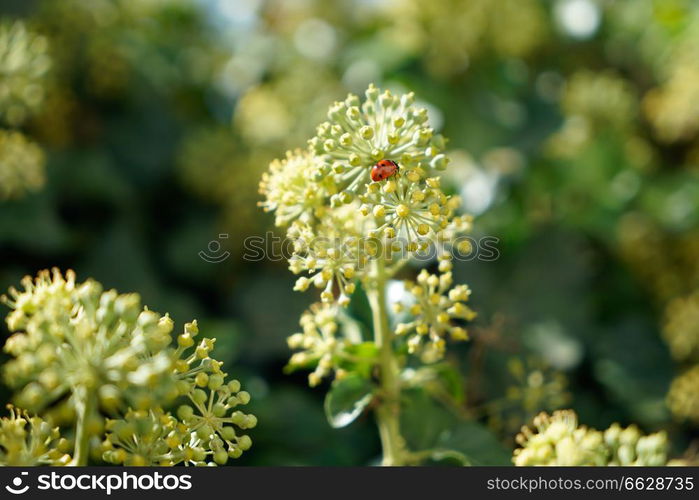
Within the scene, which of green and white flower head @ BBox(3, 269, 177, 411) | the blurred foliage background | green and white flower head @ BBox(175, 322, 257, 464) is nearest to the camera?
green and white flower head @ BBox(3, 269, 177, 411)

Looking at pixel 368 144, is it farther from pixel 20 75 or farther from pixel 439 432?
pixel 20 75

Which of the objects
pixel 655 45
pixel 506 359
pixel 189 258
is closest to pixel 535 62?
pixel 655 45

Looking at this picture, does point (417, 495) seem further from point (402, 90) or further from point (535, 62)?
point (535, 62)

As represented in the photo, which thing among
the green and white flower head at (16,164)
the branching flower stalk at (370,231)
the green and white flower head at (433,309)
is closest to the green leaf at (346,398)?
the branching flower stalk at (370,231)

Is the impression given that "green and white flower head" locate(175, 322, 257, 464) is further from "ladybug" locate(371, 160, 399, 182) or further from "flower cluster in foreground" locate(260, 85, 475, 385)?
"ladybug" locate(371, 160, 399, 182)

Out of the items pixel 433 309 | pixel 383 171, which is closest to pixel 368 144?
pixel 383 171

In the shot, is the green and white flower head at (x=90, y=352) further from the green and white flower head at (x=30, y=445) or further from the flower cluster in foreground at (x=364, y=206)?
the flower cluster in foreground at (x=364, y=206)

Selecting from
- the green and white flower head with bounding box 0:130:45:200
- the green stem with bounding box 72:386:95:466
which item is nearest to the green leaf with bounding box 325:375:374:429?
the green stem with bounding box 72:386:95:466

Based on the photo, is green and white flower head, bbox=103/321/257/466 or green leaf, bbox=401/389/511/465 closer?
green and white flower head, bbox=103/321/257/466
